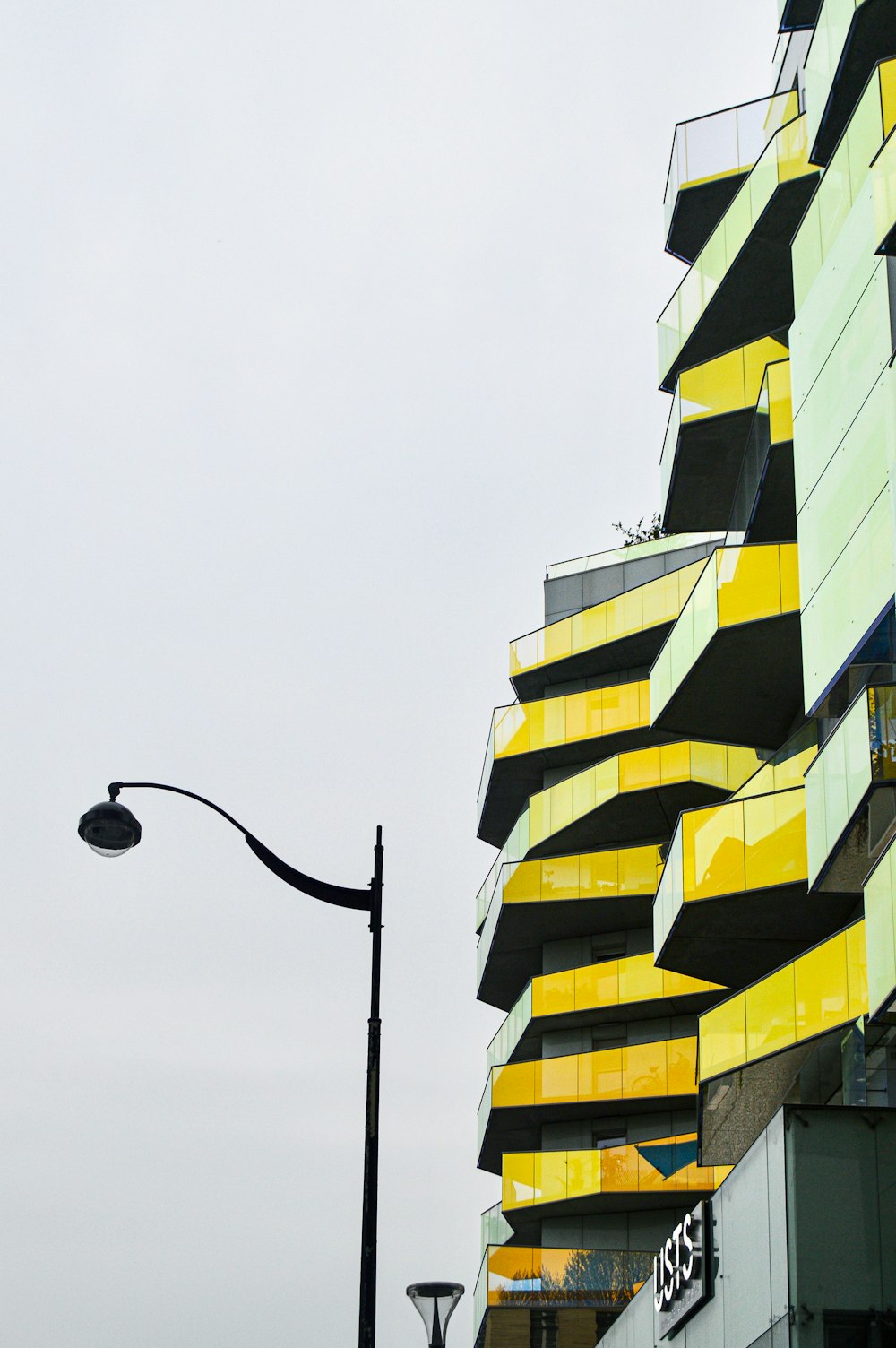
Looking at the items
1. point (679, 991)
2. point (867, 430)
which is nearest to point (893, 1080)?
point (867, 430)

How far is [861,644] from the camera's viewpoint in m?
19.8

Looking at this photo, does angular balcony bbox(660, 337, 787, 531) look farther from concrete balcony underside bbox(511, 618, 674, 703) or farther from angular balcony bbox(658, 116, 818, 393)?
concrete balcony underside bbox(511, 618, 674, 703)

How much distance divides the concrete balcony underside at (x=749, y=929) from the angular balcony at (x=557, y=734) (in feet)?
44.9

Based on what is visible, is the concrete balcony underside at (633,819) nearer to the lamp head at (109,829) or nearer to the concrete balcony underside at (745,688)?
the concrete balcony underside at (745,688)

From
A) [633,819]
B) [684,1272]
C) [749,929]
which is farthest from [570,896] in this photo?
[684,1272]

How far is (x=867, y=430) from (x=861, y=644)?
2.29 m

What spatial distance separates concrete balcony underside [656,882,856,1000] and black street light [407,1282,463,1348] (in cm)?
786

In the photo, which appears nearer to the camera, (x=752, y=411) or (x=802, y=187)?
(x=802, y=187)

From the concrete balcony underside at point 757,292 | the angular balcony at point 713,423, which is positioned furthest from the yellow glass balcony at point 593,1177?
the concrete balcony underside at point 757,292

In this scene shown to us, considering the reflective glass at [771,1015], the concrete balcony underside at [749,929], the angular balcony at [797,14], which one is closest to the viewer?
the reflective glass at [771,1015]

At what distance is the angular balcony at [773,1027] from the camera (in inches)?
812

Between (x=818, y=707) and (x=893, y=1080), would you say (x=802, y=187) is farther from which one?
(x=893, y=1080)

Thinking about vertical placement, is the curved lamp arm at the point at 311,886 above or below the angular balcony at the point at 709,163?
below

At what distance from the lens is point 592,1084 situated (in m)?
40.8
